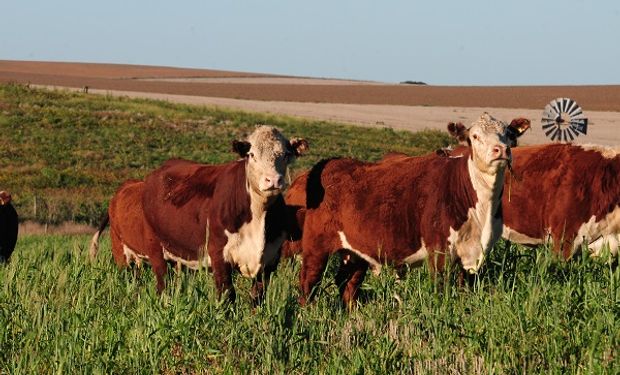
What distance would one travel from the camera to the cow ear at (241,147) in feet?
31.7

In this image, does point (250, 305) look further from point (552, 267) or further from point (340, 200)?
point (552, 267)

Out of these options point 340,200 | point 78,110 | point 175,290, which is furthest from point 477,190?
point 78,110

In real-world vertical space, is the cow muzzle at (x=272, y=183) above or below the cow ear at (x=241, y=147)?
below

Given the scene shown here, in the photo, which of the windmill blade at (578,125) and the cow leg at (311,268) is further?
the windmill blade at (578,125)

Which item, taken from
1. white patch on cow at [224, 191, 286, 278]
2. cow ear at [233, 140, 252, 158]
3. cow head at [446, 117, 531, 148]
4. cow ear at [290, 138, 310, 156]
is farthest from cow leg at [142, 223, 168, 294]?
cow head at [446, 117, 531, 148]

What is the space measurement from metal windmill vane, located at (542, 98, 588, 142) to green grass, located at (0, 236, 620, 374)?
26737 millimetres

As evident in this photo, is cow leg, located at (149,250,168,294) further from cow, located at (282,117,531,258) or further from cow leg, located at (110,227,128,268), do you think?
cow leg, located at (110,227,128,268)

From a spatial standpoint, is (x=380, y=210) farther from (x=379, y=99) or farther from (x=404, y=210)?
(x=379, y=99)

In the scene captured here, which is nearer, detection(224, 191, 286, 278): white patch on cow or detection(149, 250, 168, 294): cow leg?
detection(224, 191, 286, 278): white patch on cow

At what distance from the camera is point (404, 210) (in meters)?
10.2

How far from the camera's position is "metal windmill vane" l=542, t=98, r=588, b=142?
35000mm

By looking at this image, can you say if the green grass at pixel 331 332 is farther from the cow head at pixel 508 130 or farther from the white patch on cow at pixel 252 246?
the cow head at pixel 508 130

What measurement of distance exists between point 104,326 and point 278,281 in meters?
1.45

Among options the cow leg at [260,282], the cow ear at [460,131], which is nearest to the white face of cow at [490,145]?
the cow ear at [460,131]
